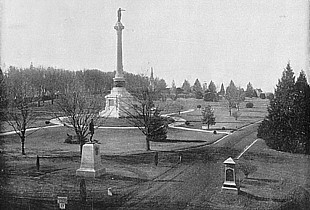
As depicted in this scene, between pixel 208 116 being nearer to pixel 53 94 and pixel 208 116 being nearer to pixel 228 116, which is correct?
pixel 228 116

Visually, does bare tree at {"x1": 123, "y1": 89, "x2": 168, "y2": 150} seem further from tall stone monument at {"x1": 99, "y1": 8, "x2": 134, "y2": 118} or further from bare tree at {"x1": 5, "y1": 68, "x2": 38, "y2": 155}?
bare tree at {"x1": 5, "y1": 68, "x2": 38, "y2": 155}

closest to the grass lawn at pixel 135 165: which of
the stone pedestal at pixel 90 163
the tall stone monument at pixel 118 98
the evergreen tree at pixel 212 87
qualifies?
the stone pedestal at pixel 90 163

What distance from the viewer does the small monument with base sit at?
4617 mm

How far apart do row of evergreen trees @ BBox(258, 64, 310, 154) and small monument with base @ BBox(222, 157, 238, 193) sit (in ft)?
2.00

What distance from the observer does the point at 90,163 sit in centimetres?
510

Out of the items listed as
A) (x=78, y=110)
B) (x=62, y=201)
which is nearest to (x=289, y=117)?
(x=78, y=110)

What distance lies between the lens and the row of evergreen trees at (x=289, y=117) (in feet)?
15.2

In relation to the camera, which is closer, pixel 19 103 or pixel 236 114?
pixel 236 114

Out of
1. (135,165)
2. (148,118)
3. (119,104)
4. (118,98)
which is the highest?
(118,98)

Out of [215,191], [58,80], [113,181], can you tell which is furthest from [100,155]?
[215,191]

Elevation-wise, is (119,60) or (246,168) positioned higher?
(119,60)

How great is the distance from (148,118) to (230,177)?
1.56 metres

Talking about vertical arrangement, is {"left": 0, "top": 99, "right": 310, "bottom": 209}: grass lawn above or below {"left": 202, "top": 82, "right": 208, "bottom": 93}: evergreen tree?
below

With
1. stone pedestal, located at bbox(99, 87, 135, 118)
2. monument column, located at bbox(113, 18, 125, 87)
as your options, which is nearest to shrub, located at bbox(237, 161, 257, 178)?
stone pedestal, located at bbox(99, 87, 135, 118)
